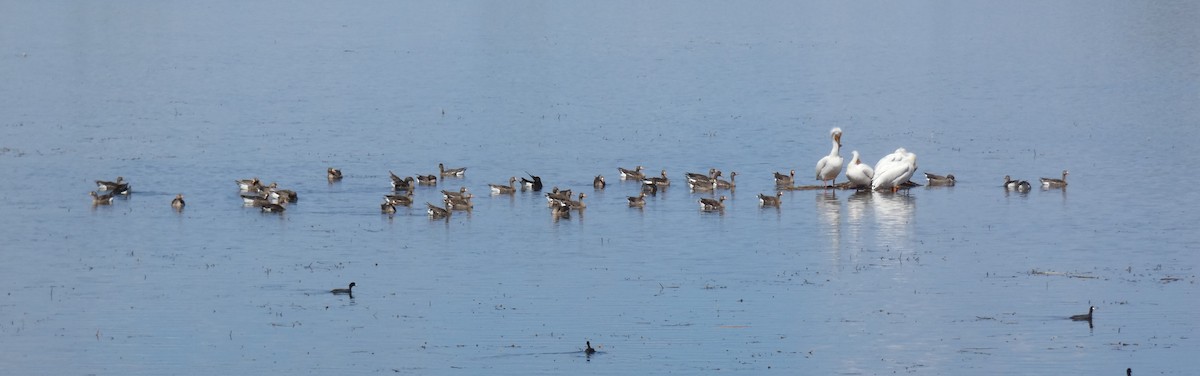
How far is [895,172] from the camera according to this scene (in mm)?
41094

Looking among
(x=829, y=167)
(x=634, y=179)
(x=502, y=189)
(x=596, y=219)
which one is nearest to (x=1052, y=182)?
(x=829, y=167)

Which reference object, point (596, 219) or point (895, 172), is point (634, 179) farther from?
point (895, 172)

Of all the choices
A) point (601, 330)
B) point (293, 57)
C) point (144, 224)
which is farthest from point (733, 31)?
point (601, 330)

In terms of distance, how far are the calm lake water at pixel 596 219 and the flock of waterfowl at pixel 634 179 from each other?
34 cm

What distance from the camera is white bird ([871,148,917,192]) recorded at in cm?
4112

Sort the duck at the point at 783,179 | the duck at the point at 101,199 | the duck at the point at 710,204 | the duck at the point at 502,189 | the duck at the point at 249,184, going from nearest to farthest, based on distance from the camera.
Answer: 1. the duck at the point at 710,204
2. the duck at the point at 101,199
3. the duck at the point at 249,184
4. the duck at the point at 502,189
5. the duck at the point at 783,179

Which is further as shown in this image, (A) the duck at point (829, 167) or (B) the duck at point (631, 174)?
(B) the duck at point (631, 174)

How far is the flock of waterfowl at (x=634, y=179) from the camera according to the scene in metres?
37.5

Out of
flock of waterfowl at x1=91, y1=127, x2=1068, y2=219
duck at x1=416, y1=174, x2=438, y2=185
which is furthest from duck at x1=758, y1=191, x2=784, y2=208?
duck at x1=416, y1=174, x2=438, y2=185

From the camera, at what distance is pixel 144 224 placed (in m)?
36.1

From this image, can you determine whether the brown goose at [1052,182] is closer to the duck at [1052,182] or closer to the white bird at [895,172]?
the duck at [1052,182]

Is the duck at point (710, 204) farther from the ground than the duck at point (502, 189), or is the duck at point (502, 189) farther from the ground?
the duck at point (502, 189)

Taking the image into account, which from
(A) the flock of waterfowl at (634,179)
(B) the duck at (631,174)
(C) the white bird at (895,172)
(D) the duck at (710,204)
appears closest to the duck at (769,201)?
(A) the flock of waterfowl at (634,179)

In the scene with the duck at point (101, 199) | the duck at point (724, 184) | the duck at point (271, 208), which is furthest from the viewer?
the duck at point (724, 184)
